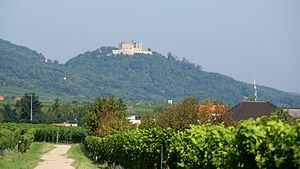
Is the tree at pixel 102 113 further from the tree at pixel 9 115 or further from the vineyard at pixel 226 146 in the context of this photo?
the tree at pixel 9 115

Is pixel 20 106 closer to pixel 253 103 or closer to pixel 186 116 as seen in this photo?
pixel 253 103

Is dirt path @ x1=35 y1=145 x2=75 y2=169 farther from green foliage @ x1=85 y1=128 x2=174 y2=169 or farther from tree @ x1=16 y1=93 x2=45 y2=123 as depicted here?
tree @ x1=16 y1=93 x2=45 y2=123

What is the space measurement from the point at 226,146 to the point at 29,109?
131882 mm

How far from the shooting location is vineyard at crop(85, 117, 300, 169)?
7609 mm

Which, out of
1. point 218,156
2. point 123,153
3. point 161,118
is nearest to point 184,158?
point 218,156

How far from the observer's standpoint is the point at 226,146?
11.3 m

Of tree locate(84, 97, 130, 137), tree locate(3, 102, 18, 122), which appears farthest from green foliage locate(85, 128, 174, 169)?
tree locate(3, 102, 18, 122)

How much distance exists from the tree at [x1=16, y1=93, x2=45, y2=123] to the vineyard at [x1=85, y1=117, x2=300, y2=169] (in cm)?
11667

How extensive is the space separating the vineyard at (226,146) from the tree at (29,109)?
117 m

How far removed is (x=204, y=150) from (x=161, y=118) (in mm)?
40095

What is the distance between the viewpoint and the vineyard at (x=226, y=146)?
25.0 feet

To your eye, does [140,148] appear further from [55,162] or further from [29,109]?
[29,109]

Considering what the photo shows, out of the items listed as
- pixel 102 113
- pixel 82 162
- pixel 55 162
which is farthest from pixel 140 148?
pixel 102 113

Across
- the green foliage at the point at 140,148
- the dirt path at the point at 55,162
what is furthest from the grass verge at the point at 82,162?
the green foliage at the point at 140,148
